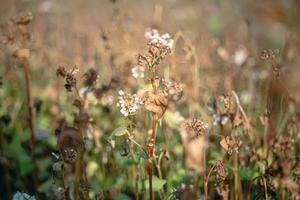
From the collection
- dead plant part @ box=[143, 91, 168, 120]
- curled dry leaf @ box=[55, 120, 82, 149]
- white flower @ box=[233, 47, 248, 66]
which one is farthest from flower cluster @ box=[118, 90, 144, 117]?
white flower @ box=[233, 47, 248, 66]

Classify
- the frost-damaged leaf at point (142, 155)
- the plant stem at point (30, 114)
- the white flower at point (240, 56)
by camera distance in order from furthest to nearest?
1. the white flower at point (240, 56)
2. the plant stem at point (30, 114)
3. the frost-damaged leaf at point (142, 155)

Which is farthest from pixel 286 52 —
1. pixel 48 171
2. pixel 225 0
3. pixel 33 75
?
pixel 225 0

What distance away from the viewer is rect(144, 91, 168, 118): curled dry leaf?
181cm

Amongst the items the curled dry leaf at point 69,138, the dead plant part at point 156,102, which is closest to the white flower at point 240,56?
the dead plant part at point 156,102

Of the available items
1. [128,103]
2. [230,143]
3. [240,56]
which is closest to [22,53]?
[128,103]

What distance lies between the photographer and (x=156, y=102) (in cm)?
182

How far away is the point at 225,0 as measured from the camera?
5641mm

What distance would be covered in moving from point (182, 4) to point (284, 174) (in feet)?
14.5

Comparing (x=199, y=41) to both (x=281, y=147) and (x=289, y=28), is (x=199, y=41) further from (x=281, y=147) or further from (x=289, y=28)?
(x=281, y=147)

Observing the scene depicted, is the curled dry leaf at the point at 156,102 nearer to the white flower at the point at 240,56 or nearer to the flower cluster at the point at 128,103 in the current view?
the flower cluster at the point at 128,103

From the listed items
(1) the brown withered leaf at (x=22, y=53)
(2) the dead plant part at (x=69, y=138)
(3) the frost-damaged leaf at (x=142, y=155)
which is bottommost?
(3) the frost-damaged leaf at (x=142, y=155)

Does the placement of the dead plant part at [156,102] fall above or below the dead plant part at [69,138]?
above

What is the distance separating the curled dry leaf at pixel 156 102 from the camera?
71.2 inches

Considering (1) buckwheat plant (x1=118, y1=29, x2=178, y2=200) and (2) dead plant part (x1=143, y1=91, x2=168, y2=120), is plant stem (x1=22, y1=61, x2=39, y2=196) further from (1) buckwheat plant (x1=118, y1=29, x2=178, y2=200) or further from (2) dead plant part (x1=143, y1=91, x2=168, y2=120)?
(2) dead plant part (x1=143, y1=91, x2=168, y2=120)
